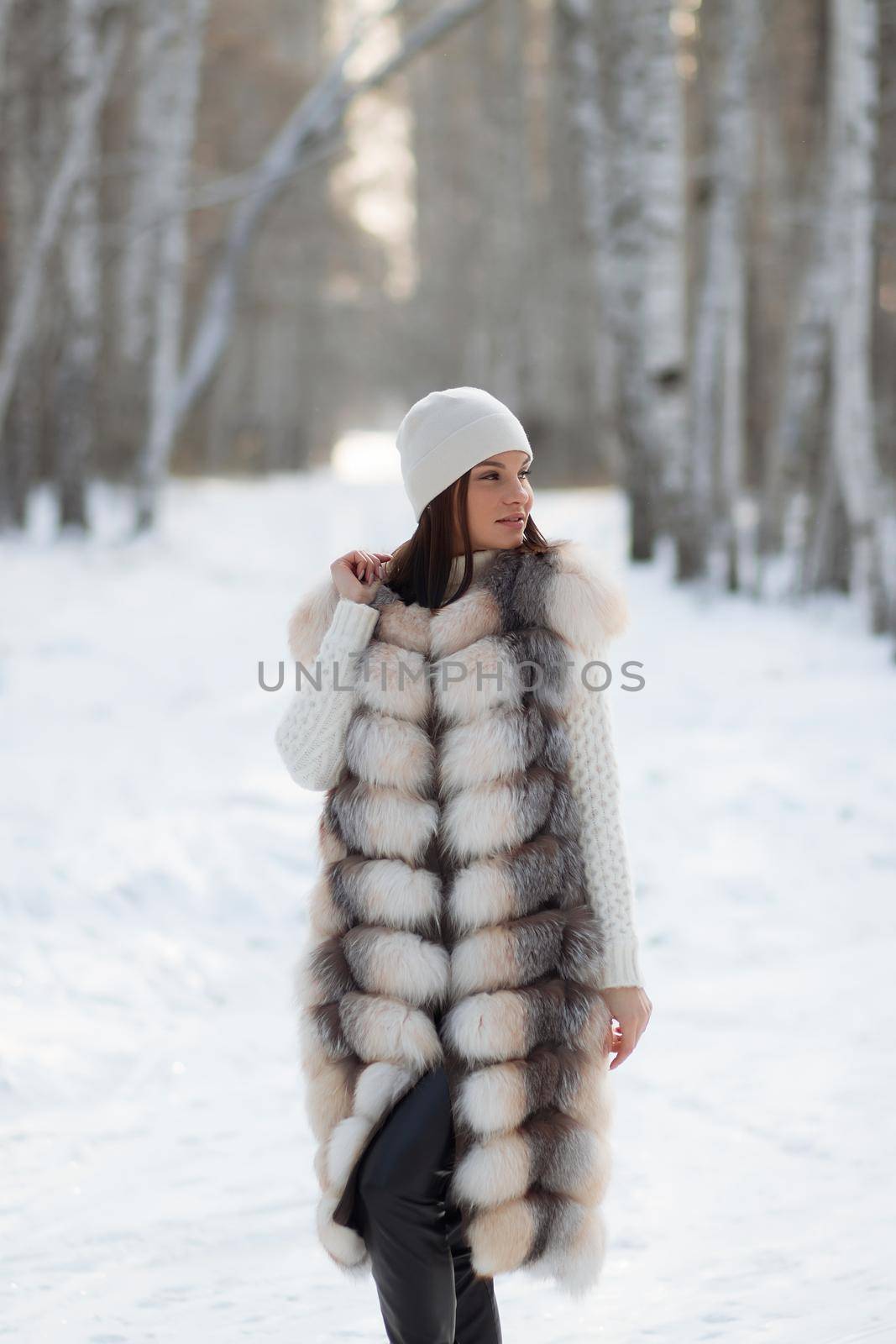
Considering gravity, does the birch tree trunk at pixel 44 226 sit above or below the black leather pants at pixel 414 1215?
above

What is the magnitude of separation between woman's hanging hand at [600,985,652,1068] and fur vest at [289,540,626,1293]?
37 millimetres

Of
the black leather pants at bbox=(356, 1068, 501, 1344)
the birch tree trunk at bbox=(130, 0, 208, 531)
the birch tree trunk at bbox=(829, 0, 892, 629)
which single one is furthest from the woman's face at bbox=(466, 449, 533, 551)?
the birch tree trunk at bbox=(130, 0, 208, 531)

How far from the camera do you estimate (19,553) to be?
10.9 metres

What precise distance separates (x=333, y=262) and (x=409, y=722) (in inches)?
1154

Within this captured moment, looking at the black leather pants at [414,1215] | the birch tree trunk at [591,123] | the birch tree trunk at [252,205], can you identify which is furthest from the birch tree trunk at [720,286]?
the black leather pants at [414,1215]

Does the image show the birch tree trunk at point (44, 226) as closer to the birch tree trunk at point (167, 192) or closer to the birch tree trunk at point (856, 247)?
the birch tree trunk at point (167, 192)

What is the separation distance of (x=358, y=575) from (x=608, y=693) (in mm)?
437

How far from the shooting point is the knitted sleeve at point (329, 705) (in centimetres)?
213

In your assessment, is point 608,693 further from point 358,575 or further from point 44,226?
point 44,226

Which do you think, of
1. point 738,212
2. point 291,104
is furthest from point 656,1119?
point 291,104

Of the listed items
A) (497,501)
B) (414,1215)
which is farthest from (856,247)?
(414,1215)

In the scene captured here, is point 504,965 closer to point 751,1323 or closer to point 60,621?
point 751,1323

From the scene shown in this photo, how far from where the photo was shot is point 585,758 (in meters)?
2.09

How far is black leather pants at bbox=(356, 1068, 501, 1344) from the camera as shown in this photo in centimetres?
190
